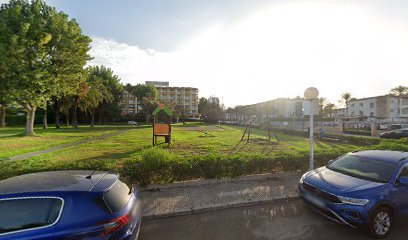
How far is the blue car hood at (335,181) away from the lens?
13.5ft

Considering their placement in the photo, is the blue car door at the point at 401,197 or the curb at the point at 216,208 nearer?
the blue car door at the point at 401,197

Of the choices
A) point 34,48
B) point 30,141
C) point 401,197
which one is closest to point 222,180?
point 401,197

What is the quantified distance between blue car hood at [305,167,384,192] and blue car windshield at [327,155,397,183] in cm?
19

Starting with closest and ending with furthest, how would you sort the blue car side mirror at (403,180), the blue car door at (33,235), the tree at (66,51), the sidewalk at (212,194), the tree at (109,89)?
1. the blue car door at (33,235)
2. the blue car side mirror at (403,180)
3. the sidewalk at (212,194)
4. the tree at (66,51)
5. the tree at (109,89)

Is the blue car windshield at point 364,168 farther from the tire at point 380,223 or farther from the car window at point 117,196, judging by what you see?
the car window at point 117,196

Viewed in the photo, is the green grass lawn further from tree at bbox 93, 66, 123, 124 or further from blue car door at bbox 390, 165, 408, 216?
tree at bbox 93, 66, 123, 124

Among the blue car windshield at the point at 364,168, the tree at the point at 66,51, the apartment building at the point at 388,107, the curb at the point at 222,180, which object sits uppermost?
the tree at the point at 66,51

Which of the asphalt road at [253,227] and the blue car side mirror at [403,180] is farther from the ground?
the blue car side mirror at [403,180]

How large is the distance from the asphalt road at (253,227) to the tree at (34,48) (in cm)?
1840

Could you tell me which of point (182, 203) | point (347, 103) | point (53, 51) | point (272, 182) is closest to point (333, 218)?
point (272, 182)

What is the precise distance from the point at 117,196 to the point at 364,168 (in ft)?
17.4

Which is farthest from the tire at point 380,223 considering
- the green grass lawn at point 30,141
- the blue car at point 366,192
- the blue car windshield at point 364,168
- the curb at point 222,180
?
the green grass lawn at point 30,141

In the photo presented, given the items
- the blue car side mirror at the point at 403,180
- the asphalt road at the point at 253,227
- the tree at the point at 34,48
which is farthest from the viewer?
the tree at the point at 34,48

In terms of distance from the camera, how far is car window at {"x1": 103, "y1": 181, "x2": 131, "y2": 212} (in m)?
2.74
